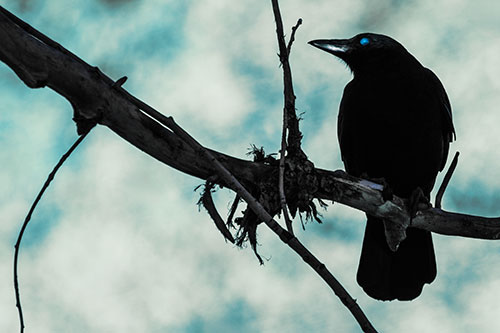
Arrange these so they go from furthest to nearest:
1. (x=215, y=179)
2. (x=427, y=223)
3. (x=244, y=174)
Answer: (x=427, y=223)
(x=244, y=174)
(x=215, y=179)

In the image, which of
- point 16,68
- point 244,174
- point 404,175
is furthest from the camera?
point 404,175

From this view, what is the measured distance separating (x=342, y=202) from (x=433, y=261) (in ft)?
5.48

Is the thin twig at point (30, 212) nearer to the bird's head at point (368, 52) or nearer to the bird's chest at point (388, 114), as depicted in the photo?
the bird's chest at point (388, 114)

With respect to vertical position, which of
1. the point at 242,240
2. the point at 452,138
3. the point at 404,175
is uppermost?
the point at 452,138

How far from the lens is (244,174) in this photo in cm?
355

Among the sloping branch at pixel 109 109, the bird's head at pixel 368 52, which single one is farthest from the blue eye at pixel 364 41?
the sloping branch at pixel 109 109

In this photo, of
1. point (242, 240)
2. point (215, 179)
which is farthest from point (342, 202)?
point (215, 179)

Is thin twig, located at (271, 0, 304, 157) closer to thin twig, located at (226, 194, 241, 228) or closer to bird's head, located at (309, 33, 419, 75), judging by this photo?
thin twig, located at (226, 194, 241, 228)

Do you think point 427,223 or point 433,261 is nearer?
point 427,223

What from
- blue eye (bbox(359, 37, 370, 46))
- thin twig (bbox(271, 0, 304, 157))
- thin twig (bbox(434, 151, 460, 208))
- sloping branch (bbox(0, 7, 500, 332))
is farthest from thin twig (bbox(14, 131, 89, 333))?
blue eye (bbox(359, 37, 370, 46))

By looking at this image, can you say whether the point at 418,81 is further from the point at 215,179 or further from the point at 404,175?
the point at 215,179

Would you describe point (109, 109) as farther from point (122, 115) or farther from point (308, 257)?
point (308, 257)

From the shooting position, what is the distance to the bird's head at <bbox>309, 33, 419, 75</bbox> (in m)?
5.33

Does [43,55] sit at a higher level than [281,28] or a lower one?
lower
